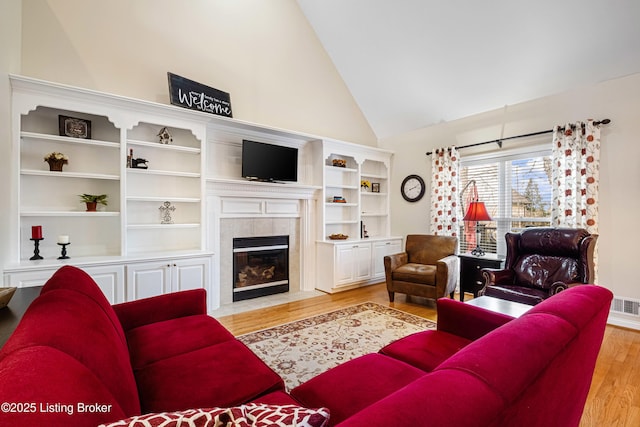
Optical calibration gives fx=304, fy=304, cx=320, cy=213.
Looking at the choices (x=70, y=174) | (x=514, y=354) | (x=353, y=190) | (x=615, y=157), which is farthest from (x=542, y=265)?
(x=70, y=174)

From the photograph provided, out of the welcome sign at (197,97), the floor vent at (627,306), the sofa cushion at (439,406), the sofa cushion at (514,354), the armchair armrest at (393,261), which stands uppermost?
the welcome sign at (197,97)

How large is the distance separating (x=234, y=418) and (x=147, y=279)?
3004 mm

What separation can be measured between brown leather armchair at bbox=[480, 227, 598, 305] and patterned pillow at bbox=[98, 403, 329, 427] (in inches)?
116

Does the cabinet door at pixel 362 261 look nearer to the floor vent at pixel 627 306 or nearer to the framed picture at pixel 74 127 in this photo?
the floor vent at pixel 627 306

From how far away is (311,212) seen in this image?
15.9 feet

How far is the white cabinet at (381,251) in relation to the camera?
5.15 m

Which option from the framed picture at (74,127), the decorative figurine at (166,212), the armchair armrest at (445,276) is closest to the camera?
the framed picture at (74,127)

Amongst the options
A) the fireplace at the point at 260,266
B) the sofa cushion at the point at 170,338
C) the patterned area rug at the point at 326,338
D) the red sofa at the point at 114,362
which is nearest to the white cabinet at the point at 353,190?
the fireplace at the point at 260,266

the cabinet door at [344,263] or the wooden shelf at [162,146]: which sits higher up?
the wooden shelf at [162,146]

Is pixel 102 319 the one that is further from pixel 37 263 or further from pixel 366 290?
pixel 366 290

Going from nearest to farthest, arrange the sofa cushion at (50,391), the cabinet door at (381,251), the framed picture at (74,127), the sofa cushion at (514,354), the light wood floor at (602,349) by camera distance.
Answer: the sofa cushion at (50,391) < the sofa cushion at (514,354) < the light wood floor at (602,349) < the framed picture at (74,127) < the cabinet door at (381,251)

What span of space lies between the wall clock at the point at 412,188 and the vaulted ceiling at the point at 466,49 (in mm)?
888

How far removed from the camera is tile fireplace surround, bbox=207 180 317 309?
3.99 m

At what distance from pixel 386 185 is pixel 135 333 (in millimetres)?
4764
